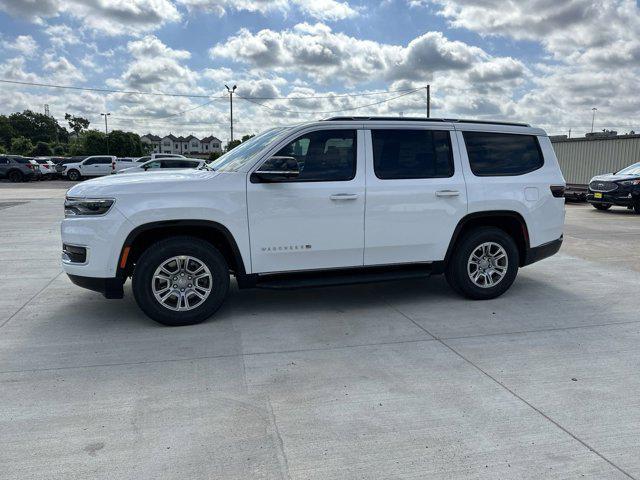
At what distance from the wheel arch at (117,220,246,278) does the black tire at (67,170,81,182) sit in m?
34.1

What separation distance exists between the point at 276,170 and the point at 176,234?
3.73 ft

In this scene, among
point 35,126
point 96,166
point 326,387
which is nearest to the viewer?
point 326,387

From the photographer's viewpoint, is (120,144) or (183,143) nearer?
(120,144)

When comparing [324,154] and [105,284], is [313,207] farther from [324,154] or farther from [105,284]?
[105,284]

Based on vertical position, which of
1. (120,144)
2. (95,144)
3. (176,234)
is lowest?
(176,234)

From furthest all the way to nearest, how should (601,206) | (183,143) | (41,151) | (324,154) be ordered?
1. (183,143)
2. (41,151)
3. (601,206)
4. (324,154)

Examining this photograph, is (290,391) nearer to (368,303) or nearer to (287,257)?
(287,257)

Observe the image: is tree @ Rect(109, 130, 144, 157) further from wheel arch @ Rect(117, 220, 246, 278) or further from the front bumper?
wheel arch @ Rect(117, 220, 246, 278)

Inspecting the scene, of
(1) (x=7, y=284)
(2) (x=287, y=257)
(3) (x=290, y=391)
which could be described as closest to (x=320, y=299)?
(2) (x=287, y=257)

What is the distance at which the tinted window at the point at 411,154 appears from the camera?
17.6 ft

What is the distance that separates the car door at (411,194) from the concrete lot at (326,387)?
0.67 metres

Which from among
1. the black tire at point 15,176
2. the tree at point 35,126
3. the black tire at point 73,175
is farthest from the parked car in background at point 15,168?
the tree at point 35,126

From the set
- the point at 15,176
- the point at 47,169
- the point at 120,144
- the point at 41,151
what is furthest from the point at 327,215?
the point at 41,151

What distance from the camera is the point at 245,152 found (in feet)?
18.0
